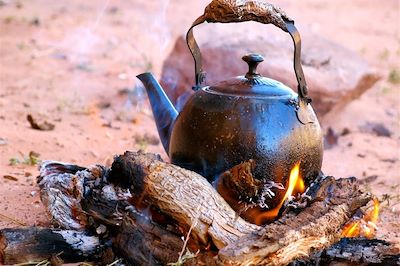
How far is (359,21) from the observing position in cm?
1196

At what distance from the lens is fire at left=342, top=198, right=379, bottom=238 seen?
9.93 ft

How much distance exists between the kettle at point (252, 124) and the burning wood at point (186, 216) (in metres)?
0.10

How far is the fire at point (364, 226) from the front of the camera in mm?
3026

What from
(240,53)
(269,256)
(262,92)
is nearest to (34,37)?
(240,53)

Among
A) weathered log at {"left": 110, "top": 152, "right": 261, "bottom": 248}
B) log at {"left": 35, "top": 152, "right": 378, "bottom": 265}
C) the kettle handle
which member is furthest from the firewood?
the kettle handle

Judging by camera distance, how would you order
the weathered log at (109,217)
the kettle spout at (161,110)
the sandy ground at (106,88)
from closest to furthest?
the weathered log at (109,217), the kettle spout at (161,110), the sandy ground at (106,88)

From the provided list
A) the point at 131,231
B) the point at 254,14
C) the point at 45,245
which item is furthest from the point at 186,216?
the point at 254,14

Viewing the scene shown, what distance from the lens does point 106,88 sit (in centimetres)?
688

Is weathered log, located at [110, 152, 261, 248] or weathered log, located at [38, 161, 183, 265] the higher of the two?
weathered log, located at [110, 152, 261, 248]

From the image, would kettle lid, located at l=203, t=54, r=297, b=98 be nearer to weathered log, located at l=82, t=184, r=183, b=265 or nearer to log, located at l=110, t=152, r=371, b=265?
log, located at l=110, t=152, r=371, b=265

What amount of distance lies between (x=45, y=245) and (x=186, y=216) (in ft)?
2.18

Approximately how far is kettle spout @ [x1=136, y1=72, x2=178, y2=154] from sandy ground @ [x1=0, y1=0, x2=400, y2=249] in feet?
2.53

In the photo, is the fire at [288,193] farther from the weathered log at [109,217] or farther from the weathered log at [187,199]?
the weathered log at [109,217]

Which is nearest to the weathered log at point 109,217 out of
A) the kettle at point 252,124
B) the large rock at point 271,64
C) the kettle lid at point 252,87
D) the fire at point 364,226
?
the kettle at point 252,124
